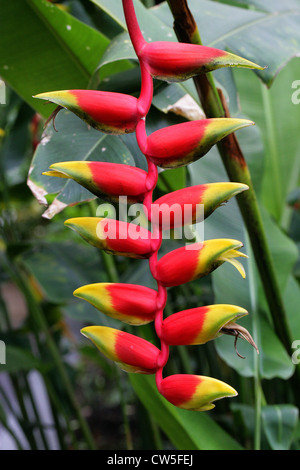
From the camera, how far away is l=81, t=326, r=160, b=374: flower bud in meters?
0.21

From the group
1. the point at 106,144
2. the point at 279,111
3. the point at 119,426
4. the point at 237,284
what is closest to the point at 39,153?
the point at 106,144

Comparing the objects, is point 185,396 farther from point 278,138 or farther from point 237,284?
point 278,138

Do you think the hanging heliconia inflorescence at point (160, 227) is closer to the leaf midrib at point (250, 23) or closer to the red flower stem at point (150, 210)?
the red flower stem at point (150, 210)

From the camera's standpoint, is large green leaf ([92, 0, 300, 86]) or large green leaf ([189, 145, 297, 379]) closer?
large green leaf ([92, 0, 300, 86])

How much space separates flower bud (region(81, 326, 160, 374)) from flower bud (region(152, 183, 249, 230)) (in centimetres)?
6

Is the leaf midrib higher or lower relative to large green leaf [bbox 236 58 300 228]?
higher

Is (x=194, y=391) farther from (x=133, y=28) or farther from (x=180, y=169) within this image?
(x=180, y=169)

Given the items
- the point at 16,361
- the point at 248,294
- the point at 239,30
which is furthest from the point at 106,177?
the point at 16,361

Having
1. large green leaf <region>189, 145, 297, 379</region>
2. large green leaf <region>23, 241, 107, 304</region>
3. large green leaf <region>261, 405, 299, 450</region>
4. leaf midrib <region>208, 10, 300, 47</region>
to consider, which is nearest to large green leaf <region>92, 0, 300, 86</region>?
leaf midrib <region>208, 10, 300, 47</region>

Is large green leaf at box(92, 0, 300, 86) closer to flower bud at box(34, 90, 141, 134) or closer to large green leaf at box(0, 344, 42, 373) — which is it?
flower bud at box(34, 90, 141, 134)

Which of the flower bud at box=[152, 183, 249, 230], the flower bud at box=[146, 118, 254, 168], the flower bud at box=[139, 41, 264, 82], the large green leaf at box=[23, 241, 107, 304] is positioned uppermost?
the flower bud at box=[139, 41, 264, 82]

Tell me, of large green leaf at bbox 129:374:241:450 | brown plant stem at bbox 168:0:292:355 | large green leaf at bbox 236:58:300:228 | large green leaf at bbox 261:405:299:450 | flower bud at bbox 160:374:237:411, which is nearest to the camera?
flower bud at bbox 160:374:237:411

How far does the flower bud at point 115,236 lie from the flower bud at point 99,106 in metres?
0.05
